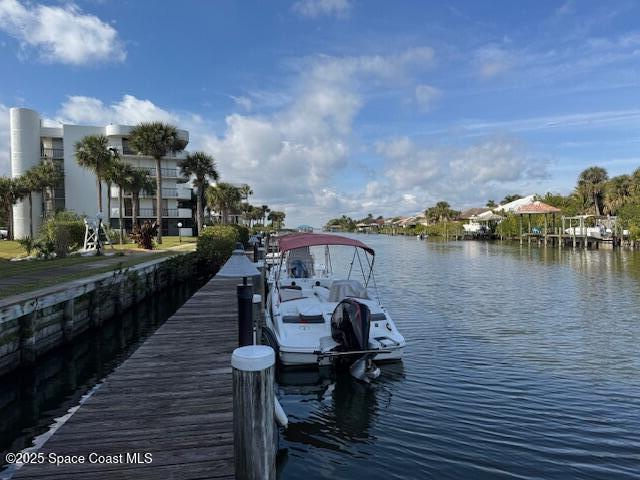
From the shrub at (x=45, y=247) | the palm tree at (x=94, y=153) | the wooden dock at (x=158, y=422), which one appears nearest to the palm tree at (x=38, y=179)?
the palm tree at (x=94, y=153)

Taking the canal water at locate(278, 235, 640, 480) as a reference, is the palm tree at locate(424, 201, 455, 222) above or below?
above

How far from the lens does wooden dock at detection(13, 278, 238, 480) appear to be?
4.57m

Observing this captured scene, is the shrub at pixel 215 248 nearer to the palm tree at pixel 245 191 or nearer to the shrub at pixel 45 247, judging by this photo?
the shrub at pixel 45 247

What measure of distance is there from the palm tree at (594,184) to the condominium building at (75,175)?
249 feet

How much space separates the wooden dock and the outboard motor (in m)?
2.67

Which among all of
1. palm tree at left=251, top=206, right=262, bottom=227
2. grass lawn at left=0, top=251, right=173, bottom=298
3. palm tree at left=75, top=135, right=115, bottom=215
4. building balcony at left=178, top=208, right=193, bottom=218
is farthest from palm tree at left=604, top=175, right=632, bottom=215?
palm tree at left=251, top=206, right=262, bottom=227

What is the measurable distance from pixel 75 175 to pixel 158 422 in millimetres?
65811

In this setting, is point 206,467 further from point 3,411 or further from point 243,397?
point 3,411

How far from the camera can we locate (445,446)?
7.42m

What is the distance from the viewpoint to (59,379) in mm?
11344

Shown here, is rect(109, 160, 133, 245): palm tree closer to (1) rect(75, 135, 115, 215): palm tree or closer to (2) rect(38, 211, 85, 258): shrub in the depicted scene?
(1) rect(75, 135, 115, 215): palm tree

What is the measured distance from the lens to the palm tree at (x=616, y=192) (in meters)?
80.6

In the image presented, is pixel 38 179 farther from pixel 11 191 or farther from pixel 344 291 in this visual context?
pixel 344 291

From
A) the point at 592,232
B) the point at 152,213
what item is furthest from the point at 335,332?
the point at 592,232
